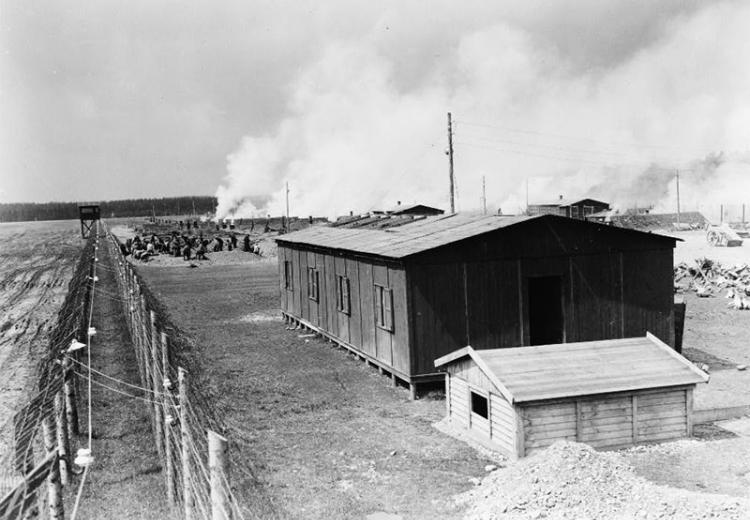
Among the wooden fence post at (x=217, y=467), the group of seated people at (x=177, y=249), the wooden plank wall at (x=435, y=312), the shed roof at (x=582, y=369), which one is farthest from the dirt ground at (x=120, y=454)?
the group of seated people at (x=177, y=249)

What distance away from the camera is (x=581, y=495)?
10.3 m

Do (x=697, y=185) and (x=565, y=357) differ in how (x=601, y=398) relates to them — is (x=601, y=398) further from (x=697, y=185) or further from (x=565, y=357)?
(x=697, y=185)

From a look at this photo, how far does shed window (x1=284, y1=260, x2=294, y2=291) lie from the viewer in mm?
29484

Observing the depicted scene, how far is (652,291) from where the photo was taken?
20062mm

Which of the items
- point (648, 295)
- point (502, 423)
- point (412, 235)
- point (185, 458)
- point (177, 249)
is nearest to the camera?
point (185, 458)

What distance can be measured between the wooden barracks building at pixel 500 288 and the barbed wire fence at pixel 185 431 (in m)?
4.94

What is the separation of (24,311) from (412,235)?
20204 mm

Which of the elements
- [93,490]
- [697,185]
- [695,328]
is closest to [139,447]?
[93,490]

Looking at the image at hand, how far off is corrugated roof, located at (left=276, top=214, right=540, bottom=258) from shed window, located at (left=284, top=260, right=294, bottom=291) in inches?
101

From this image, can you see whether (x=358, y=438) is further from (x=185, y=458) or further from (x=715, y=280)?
(x=715, y=280)

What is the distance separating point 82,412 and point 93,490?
4.25 m

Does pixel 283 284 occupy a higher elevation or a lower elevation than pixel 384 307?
lower

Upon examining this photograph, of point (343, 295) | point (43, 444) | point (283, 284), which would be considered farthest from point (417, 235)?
point (43, 444)

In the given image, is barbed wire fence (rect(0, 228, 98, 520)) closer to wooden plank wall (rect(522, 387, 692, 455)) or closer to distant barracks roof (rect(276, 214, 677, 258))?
wooden plank wall (rect(522, 387, 692, 455))
